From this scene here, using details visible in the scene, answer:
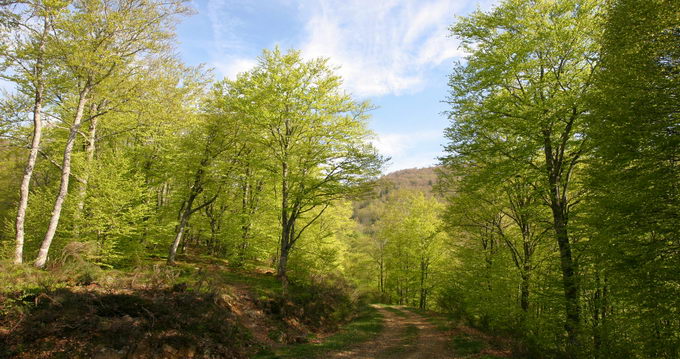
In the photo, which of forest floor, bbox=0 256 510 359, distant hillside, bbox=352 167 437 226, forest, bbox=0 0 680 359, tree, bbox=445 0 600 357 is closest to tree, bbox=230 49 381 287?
forest, bbox=0 0 680 359

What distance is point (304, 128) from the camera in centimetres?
1711

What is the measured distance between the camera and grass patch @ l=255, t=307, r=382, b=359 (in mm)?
10133

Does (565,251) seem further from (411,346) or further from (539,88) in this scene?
(411,346)

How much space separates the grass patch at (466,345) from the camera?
1153 cm

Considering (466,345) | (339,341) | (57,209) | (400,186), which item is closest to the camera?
(57,209)

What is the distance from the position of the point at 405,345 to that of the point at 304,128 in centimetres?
1192

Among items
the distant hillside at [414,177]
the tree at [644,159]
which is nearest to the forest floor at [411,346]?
the tree at [644,159]

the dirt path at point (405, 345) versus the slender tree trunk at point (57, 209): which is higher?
the slender tree trunk at point (57, 209)

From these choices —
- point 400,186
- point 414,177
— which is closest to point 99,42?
point 400,186

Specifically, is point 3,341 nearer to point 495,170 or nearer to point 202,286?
point 202,286

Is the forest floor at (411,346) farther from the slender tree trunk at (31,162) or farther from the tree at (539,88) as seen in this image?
the slender tree trunk at (31,162)

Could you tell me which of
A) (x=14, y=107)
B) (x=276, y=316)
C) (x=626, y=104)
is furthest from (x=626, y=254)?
(x=14, y=107)

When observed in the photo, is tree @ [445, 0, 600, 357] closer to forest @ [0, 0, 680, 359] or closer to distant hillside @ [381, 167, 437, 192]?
forest @ [0, 0, 680, 359]

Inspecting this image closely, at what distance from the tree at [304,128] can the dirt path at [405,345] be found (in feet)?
19.0
